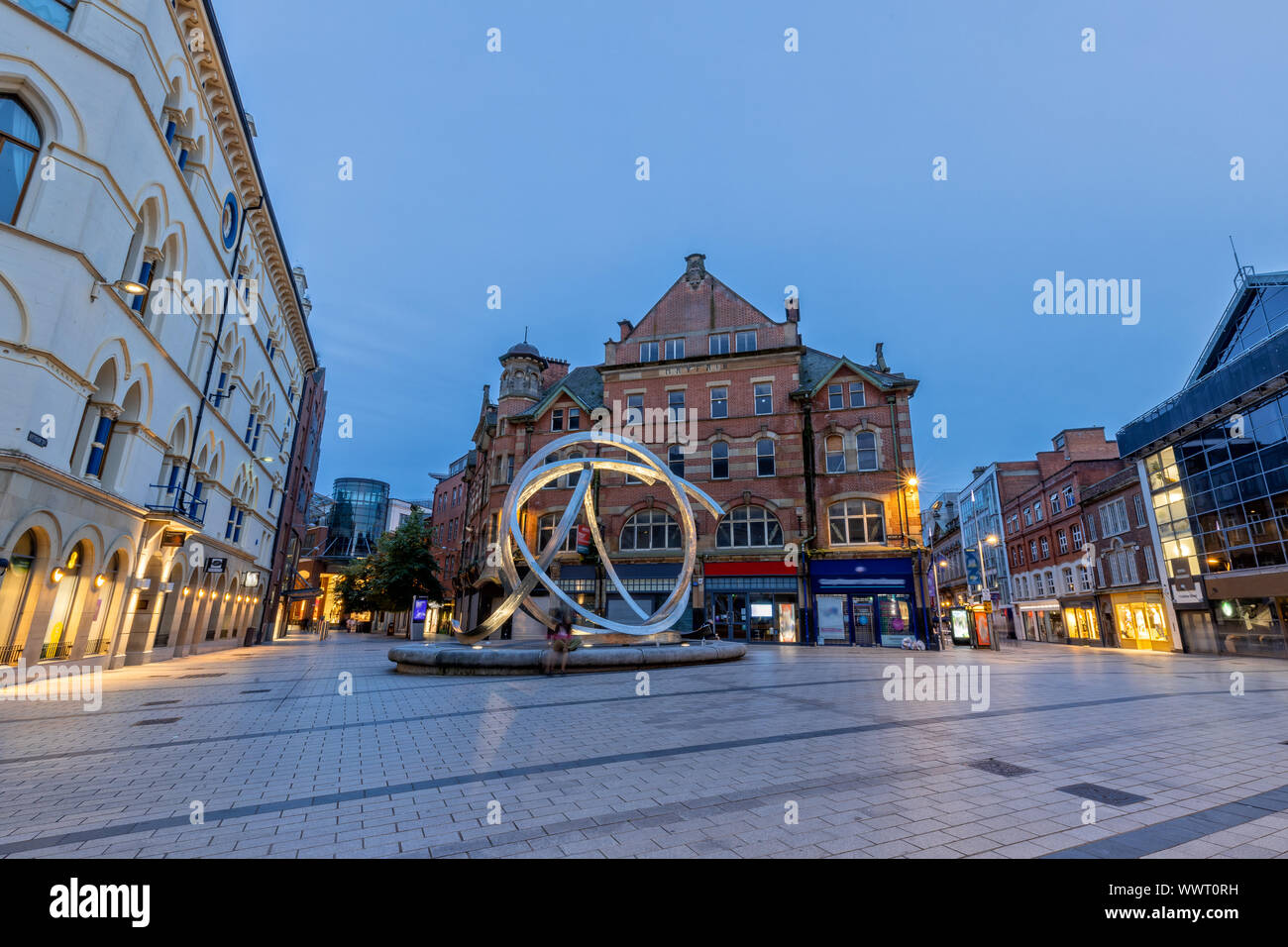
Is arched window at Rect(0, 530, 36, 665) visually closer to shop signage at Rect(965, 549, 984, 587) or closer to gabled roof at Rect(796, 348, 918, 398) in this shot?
gabled roof at Rect(796, 348, 918, 398)

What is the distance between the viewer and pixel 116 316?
15.0 meters

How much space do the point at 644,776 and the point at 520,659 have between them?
1039 centimetres

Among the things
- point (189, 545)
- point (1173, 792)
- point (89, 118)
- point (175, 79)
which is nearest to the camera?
point (1173, 792)

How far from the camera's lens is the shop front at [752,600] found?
31656 millimetres

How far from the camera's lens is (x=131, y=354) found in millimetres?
16172

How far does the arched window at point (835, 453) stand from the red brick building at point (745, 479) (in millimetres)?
112

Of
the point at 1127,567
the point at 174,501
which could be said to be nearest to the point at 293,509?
the point at 174,501

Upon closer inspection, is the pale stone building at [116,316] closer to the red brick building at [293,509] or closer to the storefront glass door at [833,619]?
the red brick building at [293,509]

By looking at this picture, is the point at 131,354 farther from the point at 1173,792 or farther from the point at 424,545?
the point at 424,545

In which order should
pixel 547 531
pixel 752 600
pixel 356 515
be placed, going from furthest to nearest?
pixel 356 515
pixel 547 531
pixel 752 600

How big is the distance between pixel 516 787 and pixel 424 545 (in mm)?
41041

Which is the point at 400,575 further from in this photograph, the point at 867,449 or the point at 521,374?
the point at 867,449

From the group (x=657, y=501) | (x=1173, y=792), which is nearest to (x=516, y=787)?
(x=1173, y=792)
